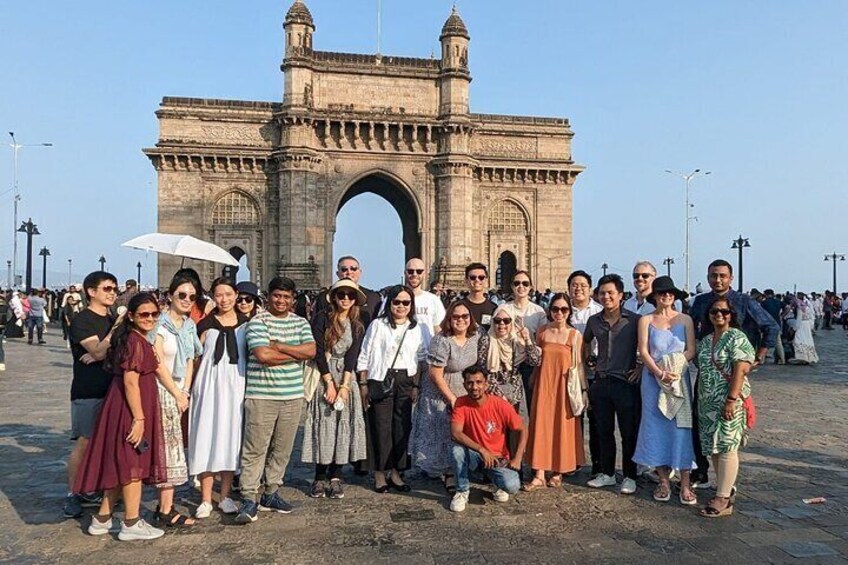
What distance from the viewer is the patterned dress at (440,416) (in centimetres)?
634

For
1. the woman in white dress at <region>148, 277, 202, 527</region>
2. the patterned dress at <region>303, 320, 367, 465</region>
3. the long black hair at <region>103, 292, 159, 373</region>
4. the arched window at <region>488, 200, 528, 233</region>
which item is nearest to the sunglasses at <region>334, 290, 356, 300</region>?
the patterned dress at <region>303, 320, 367, 465</region>

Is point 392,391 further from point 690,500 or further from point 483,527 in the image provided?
point 690,500

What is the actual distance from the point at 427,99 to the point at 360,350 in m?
30.3

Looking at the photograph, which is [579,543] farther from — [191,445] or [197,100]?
[197,100]

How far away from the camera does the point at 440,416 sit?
643 cm

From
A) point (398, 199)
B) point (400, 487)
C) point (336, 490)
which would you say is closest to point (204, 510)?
point (336, 490)

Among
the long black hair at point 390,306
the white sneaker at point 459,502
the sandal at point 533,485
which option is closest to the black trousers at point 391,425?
the long black hair at point 390,306

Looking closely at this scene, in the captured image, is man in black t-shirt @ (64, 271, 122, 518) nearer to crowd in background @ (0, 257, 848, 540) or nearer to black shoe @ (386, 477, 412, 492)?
crowd in background @ (0, 257, 848, 540)

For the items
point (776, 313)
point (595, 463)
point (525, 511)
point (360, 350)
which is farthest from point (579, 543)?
point (776, 313)

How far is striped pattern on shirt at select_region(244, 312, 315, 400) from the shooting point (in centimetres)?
567

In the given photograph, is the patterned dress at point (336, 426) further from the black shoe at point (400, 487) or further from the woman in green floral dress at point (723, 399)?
the woman in green floral dress at point (723, 399)

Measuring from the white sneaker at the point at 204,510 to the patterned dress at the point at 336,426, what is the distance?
3.07ft

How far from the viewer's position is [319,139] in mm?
34062

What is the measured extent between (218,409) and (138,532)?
3.60ft
